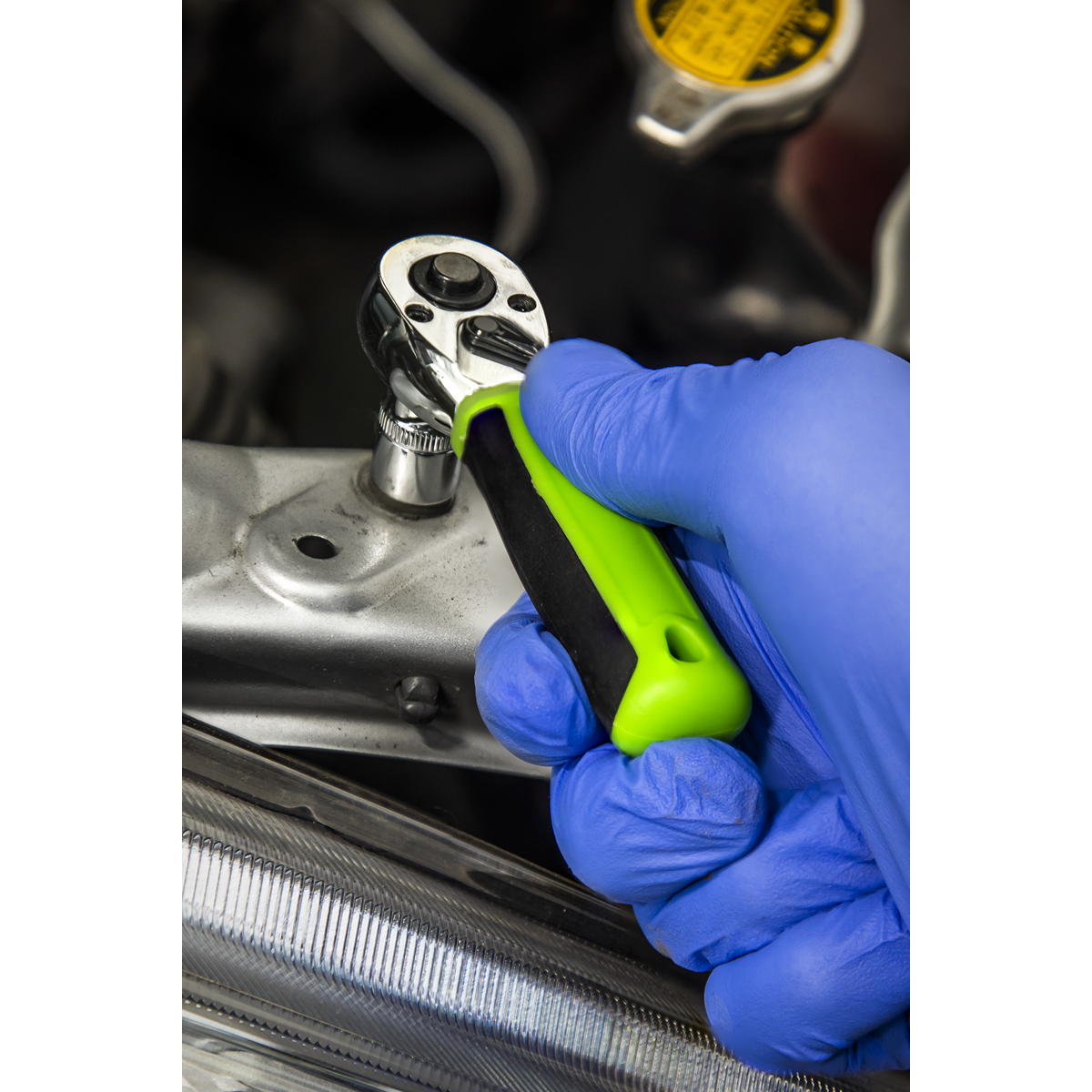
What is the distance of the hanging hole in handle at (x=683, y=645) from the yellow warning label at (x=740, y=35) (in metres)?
0.87

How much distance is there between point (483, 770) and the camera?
1015 millimetres

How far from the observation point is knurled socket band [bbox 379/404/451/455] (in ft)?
3.05

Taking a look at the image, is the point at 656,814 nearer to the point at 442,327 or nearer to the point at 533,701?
the point at 533,701

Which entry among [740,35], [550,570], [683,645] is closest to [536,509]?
[550,570]

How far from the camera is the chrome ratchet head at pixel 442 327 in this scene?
2.84 ft

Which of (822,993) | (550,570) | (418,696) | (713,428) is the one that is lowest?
(418,696)

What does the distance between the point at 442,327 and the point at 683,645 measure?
359 millimetres

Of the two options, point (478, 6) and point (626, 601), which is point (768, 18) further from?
point (626, 601)

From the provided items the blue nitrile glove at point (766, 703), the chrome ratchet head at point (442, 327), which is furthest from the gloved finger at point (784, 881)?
the chrome ratchet head at point (442, 327)

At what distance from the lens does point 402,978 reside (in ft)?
2.49

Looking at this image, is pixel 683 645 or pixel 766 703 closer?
pixel 683 645

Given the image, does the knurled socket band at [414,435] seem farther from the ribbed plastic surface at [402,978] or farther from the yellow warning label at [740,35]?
the yellow warning label at [740,35]

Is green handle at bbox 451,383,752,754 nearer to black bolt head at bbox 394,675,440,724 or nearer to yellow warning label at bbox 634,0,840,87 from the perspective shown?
black bolt head at bbox 394,675,440,724

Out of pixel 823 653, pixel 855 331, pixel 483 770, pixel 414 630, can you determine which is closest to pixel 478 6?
pixel 855 331
